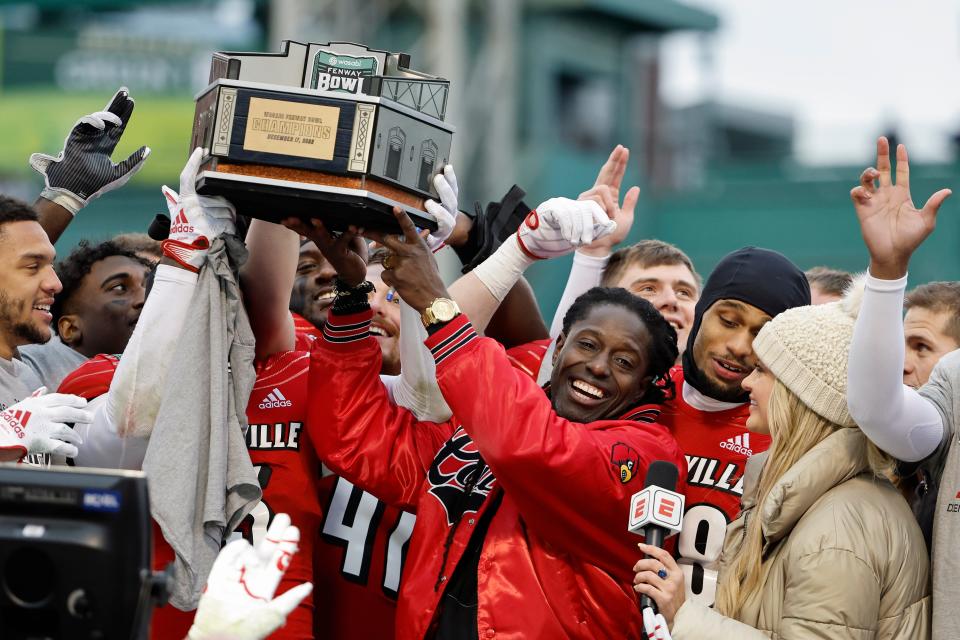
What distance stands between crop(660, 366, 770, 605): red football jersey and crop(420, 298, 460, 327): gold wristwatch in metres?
0.77

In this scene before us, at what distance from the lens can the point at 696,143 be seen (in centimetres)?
1788

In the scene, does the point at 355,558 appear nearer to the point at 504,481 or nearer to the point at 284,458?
the point at 284,458

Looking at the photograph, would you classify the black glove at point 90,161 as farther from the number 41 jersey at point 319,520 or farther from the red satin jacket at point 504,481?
the red satin jacket at point 504,481

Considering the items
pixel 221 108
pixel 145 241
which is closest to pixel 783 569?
pixel 221 108

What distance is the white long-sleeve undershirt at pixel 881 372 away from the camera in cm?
283

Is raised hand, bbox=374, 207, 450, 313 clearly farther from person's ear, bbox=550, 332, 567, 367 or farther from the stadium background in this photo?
the stadium background

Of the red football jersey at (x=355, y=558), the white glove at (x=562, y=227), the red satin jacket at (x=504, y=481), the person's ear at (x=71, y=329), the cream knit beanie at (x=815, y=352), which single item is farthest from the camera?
the person's ear at (x=71, y=329)

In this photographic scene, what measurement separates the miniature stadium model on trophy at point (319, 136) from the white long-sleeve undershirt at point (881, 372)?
1.10 m

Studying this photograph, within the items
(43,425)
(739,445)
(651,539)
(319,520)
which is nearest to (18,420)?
(43,425)

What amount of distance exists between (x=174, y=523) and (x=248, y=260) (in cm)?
78

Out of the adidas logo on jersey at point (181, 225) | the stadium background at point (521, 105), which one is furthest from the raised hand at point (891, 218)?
the stadium background at point (521, 105)

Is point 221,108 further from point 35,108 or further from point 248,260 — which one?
point 35,108

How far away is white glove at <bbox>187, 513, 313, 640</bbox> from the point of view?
2576 millimetres

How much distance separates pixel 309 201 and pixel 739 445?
1.34m
